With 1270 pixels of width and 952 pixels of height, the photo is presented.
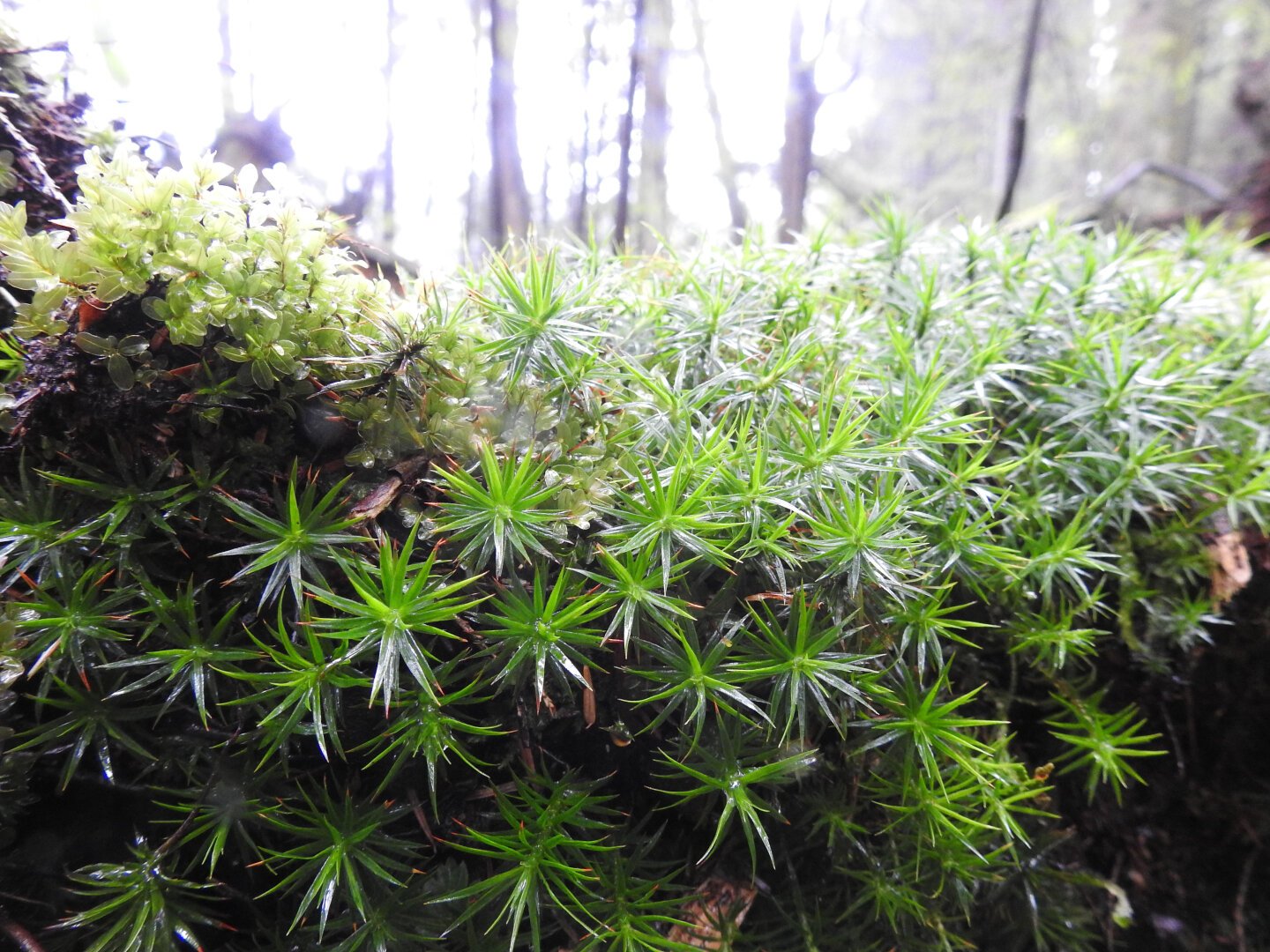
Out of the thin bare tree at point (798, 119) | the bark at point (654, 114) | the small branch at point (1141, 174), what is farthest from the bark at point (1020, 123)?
the bark at point (654, 114)

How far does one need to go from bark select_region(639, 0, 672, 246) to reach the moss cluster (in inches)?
111

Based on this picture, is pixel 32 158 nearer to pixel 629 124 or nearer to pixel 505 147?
pixel 629 124

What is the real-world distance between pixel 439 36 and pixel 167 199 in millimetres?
5183

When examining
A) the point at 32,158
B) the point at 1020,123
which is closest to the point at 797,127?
the point at 1020,123

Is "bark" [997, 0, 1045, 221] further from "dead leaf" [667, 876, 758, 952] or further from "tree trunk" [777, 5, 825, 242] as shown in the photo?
"dead leaf" [667, 876, 758, 952]

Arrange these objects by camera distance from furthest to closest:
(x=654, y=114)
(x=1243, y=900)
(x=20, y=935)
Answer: (x=654, y=114) → (x=1243, y=900) → (x=20, y=935)

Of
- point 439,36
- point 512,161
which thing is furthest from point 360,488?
point 439,36

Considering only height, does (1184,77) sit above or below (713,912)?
above

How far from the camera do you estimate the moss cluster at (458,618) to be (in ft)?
3.18

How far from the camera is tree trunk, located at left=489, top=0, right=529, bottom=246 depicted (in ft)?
13.0

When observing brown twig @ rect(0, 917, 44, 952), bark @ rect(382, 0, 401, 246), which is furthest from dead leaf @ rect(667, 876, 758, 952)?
bark @ rect(382, 0, 401, 246)

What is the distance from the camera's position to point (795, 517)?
3.50 ft

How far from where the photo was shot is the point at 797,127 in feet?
15.3

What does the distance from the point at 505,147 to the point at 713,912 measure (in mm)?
4287
